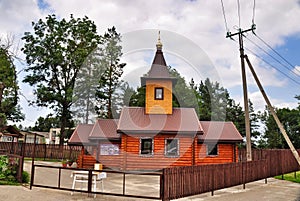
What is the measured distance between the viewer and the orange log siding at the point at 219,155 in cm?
1709

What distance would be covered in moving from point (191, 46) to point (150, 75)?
3.26 m

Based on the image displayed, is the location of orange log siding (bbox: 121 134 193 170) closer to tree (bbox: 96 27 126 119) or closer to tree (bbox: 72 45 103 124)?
tree (bbox: 72 45 103 124)

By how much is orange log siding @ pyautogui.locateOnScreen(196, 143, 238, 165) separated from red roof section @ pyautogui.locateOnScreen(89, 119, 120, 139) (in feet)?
16.6

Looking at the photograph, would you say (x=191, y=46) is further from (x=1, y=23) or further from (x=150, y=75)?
(x=1, y=23)

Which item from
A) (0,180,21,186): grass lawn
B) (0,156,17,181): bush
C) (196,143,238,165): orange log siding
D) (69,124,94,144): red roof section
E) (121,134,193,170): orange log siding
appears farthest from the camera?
(69,124,94,144): red roof section

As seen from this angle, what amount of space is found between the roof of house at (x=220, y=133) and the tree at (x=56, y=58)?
13.2m

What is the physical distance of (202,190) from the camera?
360 inches

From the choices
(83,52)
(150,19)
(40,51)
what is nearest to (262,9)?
(150,19)

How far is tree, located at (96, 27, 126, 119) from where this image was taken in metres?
28.2

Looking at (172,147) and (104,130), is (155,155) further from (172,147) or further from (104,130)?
(104,130)

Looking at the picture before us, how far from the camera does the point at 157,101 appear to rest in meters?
18.3

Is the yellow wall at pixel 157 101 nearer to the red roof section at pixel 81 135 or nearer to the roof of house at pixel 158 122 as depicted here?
the roof of house at pixel 158 122

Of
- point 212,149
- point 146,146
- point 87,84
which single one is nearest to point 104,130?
Answer: point 146,146

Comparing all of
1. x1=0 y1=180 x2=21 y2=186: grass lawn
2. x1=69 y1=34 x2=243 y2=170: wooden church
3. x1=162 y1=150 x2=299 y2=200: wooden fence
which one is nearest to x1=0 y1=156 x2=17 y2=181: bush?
x1=0 y1=180 x2=21 y2=186: grass lawn
